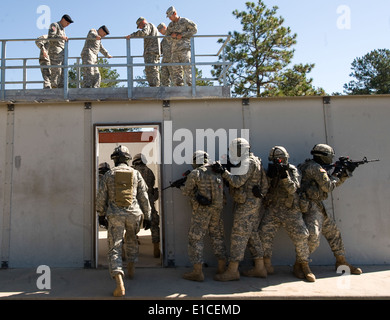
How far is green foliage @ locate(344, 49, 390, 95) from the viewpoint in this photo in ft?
72.4

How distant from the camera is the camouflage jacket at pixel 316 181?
5.06 metres

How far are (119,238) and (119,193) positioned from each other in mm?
593

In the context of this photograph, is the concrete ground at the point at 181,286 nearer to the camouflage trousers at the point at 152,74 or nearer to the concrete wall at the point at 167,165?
the concrete wall at the point at 167,165

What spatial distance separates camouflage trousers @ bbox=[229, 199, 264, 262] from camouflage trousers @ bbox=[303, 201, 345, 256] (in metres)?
0.75

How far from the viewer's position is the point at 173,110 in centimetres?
598

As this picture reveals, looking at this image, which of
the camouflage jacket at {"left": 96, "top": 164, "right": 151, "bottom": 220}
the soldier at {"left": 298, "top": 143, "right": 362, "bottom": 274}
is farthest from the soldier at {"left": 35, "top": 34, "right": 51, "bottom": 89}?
the soldier at {"left": 298, "top": 143, "right": 362, "bottom": 274}

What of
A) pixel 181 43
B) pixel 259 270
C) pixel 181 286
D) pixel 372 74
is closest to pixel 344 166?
pixel 259 270

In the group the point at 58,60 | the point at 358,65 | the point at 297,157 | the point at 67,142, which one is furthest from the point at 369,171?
the point at 358,65

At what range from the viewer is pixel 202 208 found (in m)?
5.08

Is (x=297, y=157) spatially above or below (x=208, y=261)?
above

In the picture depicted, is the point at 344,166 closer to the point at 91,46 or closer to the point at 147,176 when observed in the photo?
the point at 147,176

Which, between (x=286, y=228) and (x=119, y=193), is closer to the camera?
(x=119, y=193)
